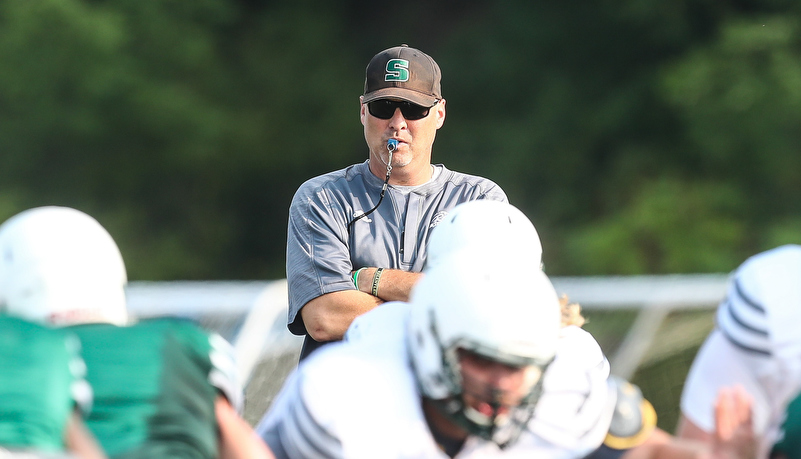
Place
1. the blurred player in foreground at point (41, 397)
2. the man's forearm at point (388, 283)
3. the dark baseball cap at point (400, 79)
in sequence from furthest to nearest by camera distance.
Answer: the dark baseball cap at point (400, 79) < the man's forearm at point (388, 283) < the blurred player in foreground at point (41, 397)

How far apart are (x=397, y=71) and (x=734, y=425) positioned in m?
1.94

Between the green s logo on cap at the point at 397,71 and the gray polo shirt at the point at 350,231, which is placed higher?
the green s logo on cap at the point at 397,71

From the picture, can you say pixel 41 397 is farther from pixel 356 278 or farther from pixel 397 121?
pixel 397 121

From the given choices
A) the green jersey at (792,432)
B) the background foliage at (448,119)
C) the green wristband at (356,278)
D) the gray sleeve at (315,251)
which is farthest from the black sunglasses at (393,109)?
the background foliage at (448,119)

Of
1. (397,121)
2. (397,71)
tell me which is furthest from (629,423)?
(397,71)

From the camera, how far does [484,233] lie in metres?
2.81

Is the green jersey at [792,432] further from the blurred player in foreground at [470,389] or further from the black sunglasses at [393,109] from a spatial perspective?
the black sunglasses at [393,109]

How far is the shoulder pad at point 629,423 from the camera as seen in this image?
246 cm

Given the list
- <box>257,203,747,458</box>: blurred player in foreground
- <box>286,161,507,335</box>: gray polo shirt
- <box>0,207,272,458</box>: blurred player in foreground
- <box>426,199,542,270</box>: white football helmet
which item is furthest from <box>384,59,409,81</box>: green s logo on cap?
<box>0,207,272,458</box>: blurred player in foreground

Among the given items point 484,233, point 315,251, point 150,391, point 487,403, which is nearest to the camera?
point 150,391

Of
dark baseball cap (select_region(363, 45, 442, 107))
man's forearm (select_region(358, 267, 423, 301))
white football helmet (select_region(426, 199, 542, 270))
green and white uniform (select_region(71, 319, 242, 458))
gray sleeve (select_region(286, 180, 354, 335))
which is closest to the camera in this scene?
green and white uniform (select_region(71, 319, 242, 458))

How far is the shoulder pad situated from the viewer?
246 cm

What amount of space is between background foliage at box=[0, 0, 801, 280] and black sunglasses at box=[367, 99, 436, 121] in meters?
7.22

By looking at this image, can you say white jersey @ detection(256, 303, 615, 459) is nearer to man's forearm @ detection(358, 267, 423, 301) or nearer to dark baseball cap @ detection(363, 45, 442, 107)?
man's forearm @ detection(358, 267, 423, 301)
